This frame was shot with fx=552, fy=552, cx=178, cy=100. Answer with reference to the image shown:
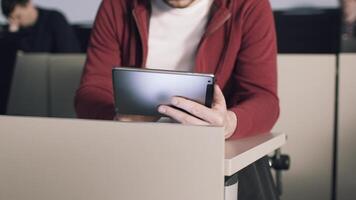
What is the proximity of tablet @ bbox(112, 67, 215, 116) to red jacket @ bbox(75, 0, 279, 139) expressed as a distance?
175 mm

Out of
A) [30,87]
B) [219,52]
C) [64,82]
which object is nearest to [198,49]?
[219,52]

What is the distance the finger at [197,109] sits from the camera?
0.87m

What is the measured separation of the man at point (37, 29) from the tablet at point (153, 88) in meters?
1.43

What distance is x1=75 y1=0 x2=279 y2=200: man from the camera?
113cm

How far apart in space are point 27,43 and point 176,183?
185 centimetres

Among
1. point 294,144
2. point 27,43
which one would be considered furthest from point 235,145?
point 27,43

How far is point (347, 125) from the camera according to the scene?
152cm

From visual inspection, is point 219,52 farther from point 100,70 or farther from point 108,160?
point 108,160

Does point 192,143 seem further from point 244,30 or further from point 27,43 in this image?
point 27,43

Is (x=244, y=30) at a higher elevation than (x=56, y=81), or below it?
higher

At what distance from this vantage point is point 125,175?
71cm

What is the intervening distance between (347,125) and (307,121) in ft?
0.35

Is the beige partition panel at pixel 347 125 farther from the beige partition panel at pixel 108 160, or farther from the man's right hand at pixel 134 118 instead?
the beige partition panel at pixel 108 160

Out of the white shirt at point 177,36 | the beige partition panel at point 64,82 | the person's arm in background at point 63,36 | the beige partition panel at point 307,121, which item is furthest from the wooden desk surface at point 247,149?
the person's arm in background at point 63,36
